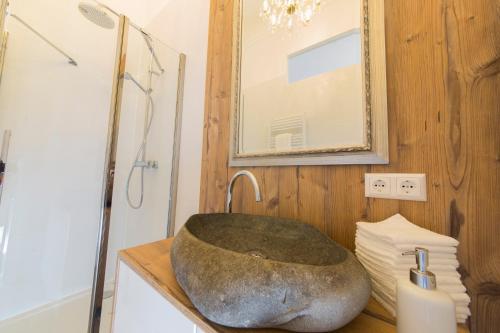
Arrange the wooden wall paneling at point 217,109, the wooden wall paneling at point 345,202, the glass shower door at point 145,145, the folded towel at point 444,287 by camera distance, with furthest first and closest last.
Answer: the glass shower door at point 145,145 < the wooden wall paneling at point 217,109 < the wooden wall paneling at point 345,202 < the folded towel at point 444,287

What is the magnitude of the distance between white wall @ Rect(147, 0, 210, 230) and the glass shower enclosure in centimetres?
9

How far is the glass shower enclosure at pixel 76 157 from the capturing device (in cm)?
124

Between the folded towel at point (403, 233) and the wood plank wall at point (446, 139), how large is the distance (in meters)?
0.05

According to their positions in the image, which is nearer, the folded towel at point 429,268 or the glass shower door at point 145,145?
the folded towel at point 429,268

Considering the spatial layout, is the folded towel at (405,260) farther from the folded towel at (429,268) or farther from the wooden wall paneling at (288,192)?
the wooden wall paneling at (288,192)

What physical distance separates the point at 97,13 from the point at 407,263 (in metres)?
2.03

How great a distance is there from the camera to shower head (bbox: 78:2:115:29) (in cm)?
129

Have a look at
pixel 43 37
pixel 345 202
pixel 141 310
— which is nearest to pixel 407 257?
pixel 345 202

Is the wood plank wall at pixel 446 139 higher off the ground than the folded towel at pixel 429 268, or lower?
higher

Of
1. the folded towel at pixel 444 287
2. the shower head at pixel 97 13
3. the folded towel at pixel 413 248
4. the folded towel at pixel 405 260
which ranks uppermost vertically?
the shower head at pixel 97 13

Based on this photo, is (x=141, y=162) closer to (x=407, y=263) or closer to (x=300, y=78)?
(x=300, y=78)

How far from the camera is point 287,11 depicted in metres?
1.00

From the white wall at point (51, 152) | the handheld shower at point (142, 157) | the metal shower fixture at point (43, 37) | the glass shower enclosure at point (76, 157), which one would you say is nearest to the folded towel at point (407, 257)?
the glass shower enclosure at point (76, 157)

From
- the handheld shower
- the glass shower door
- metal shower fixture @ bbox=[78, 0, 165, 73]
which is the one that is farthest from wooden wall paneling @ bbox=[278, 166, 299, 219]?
metal shower fixture @ bbox=[78, 0, 165, 73]
